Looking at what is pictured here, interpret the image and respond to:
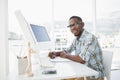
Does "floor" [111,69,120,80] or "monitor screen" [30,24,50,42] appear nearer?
"monitor screen" [30,24,50,42]

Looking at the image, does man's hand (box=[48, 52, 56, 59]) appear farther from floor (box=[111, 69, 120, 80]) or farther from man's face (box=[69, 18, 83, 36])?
floor (box=[111, 69, 120, 80])

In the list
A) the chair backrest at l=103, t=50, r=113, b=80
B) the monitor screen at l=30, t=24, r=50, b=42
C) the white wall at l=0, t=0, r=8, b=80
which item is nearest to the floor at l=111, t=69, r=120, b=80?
the chair backrest at l=103, t=50, r=113, b=80

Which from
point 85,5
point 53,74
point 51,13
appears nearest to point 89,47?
point 53,74

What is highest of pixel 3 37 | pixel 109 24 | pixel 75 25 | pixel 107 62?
pixel 109 24

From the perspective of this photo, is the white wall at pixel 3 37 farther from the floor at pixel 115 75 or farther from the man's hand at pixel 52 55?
the floor at pixel 115 75

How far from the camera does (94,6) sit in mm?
3512

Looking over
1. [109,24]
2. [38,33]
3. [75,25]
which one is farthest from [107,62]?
[109,24]

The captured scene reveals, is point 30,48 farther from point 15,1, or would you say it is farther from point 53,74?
point 15,1

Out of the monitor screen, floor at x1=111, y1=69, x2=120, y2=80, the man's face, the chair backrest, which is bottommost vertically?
floor at x1=111, y1=69, x2=120, y2=80

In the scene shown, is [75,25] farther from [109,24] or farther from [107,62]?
[109,24]

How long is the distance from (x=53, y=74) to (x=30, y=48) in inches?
9.3

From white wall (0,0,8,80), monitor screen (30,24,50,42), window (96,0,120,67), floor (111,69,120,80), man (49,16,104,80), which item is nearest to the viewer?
monitor screen (30,24,50,42)

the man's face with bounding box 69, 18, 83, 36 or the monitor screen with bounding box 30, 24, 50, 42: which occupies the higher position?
the man's face with bounding box 69, 18, 83, 36

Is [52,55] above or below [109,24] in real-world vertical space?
below
